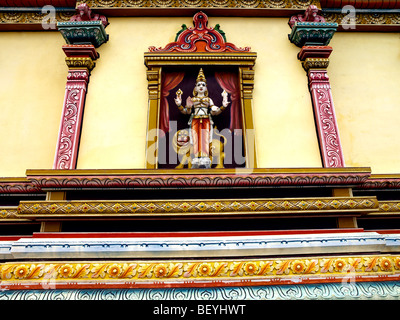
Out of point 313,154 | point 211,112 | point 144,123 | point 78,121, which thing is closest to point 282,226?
point 313,154

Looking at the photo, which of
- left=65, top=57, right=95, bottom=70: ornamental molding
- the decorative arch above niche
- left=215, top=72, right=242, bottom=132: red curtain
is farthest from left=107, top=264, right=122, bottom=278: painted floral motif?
left=65, top=57, right=95, bottom=70: ornamental molding

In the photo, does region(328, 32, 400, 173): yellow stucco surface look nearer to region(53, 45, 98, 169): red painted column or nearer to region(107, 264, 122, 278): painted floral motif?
region(107, 264, 122, 278): painted floral motif

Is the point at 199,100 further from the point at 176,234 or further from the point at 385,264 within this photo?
the point at 385,264

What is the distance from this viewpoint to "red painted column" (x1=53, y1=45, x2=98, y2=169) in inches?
188

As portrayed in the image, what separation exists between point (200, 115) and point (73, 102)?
191 centimetres

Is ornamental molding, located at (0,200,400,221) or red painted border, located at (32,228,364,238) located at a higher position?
ornamental molding, located at (0,200,400,221)

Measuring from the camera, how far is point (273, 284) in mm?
3676

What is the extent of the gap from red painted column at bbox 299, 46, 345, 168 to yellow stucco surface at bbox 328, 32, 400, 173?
0.30 m

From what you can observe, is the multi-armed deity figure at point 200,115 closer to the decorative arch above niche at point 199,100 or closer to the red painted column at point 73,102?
the decorative arch above niche at point 199,100

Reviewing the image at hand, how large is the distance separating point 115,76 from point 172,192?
7.47 feet

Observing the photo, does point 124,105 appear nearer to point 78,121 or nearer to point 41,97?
point 78,121

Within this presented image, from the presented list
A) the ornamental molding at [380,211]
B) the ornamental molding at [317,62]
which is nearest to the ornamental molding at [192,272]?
the ornamental molding at [380,211]

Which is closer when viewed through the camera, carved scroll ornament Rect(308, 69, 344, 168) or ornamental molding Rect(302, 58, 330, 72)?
carved scroll ornament Rect(308, 69, 344, 168)
